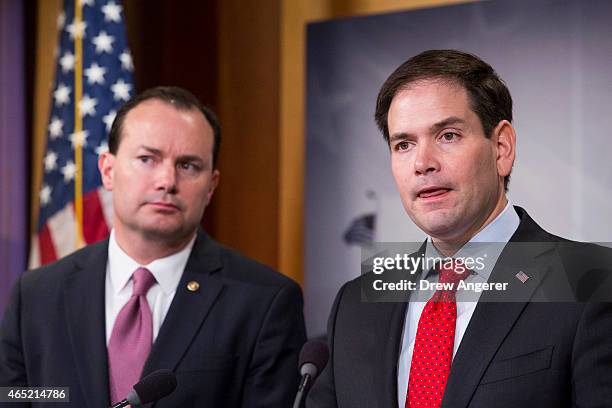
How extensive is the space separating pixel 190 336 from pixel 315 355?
680 millimetres

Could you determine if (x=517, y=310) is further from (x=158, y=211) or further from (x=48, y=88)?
(x=48, y=88)

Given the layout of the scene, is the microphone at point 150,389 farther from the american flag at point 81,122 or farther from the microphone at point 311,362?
the american flag at point 81,122

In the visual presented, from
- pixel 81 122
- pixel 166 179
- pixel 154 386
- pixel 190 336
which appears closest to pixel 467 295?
pixel 154 386

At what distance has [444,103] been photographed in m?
1.82

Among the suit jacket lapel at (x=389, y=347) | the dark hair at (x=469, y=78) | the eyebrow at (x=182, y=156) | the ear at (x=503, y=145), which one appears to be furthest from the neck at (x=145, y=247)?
the ear at (x=503, y=145)

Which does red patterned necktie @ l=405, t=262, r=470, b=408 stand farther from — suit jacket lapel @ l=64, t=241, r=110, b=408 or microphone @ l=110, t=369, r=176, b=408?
suit jacket lapel @ l=64, t=241, r=110, b=408

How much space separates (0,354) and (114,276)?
15.9 inches

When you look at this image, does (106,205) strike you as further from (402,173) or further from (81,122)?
(402,173)

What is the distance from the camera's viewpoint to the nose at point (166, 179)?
2.42 metres

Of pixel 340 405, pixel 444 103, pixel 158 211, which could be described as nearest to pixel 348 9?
pixel 158 211

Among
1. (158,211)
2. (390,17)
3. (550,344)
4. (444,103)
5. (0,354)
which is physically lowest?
(0,354)

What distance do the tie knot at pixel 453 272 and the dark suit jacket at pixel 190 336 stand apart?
70 centimetres

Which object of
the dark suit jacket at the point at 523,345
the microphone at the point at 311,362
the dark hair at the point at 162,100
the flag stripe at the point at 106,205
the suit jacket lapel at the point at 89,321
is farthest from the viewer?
the flag stripe at the point at 106,205

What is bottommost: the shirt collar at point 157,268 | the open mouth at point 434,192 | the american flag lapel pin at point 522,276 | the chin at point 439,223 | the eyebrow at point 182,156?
the shirt collar at point 157,268
